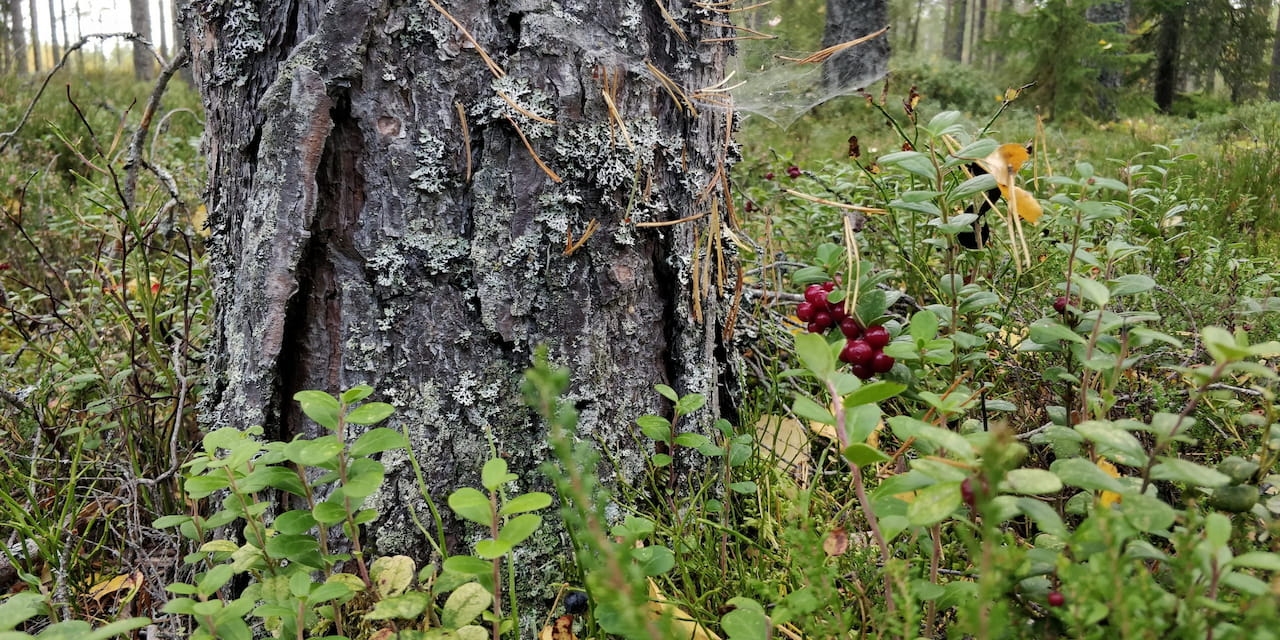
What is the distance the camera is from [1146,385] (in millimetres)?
1538

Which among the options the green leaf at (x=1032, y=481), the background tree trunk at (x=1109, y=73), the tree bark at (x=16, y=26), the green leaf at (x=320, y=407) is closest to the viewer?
the green leaf at (x=1032, y=481)

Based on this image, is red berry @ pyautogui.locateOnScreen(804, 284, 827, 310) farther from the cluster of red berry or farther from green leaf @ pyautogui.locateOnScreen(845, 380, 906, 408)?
green leaf @ pyautogui.locateOnScreen(845, 380, 906, 408)

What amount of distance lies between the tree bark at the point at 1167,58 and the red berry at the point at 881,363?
13463mm

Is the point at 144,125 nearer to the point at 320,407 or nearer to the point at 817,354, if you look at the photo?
the point at 320,407

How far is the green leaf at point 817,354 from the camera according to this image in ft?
2.89

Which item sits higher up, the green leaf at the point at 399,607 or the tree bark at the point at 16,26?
the tree bark at the point at 16,26

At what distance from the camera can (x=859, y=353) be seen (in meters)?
1.12

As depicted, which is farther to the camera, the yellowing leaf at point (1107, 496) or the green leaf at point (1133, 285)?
the green leaf at point (1133, 285)

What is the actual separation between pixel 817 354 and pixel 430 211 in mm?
779

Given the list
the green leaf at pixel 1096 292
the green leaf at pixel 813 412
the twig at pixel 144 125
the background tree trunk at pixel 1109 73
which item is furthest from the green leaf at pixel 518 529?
the background tree trunk at pixel 1109 73

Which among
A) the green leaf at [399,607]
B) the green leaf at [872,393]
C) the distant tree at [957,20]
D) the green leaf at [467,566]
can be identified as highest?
the distant tree at [957,20]

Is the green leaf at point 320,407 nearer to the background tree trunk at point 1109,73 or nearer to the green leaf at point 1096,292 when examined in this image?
the green leaf at point 1096,292

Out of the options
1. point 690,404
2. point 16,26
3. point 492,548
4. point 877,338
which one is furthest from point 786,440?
point 16,26

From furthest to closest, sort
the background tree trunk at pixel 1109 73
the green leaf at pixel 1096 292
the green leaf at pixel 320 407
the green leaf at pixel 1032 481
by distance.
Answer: the background tree trunk at pixel 1109 73 → the green leaf at pixel 320 407 → the green leaf at pixel 1096 292 → the green leaf at pixel 1032 481
